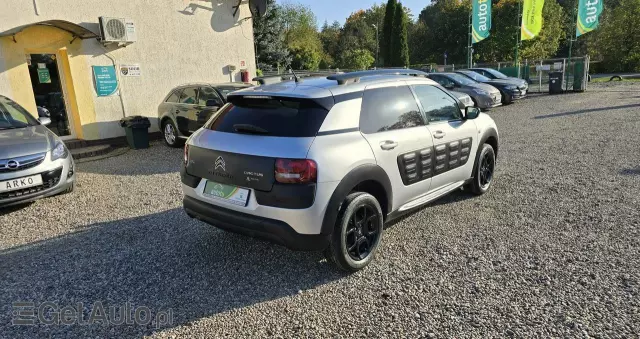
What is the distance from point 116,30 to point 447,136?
8834mm

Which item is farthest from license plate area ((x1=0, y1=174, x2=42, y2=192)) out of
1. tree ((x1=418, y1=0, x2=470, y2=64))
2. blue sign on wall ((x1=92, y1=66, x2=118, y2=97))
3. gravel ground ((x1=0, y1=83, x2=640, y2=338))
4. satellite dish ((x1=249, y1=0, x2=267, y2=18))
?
tree ((x1=418, y1=0, x2=470, y2=64))

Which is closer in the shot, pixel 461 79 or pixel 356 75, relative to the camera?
pixel 356 75

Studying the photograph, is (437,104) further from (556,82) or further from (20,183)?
(556,82)

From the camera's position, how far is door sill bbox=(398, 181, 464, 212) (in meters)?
3.97

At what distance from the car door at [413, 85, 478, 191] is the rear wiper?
1.86 meters

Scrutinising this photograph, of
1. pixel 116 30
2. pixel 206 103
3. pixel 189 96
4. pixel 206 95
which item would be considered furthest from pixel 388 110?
pixel 116 30

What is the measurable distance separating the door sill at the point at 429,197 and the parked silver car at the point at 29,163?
4711mm

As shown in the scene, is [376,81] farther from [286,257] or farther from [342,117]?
[286,257]

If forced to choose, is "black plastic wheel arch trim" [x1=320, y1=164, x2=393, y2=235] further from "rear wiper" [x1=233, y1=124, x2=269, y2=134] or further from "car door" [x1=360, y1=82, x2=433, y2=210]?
"rear wiper" [x1=233, y1=124, x2=269, y2=134]

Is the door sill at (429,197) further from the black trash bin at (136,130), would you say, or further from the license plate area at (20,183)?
the black trash bin at (136,130)

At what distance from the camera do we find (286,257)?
3775 millimetres

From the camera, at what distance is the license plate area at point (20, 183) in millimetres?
4848

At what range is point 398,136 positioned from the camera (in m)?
3.75

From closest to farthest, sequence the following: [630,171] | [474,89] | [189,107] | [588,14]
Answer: [630,171] → [189,107] → [474,89] → [588,14]
